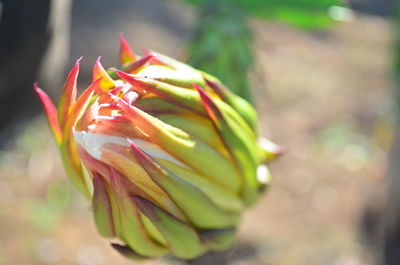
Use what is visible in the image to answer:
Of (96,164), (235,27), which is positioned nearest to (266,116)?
(235,27)

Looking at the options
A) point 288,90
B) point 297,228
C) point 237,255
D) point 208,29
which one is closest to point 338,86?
point 288,90

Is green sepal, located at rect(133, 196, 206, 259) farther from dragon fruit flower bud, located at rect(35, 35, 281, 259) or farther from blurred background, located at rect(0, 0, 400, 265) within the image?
blurred background, located at rect(0, 0, 400, 265)

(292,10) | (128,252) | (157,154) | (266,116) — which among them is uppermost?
(292,10)

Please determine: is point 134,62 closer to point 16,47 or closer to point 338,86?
point 16,47

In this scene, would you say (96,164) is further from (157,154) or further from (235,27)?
(235,27)

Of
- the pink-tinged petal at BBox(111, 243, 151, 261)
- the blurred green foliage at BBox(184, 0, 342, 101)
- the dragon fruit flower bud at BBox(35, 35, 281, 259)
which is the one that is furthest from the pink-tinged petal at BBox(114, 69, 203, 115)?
the blurred green foliage at BBox(184, 0, 342, 101)

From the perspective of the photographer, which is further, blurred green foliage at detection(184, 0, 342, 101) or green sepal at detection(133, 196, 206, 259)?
blurred green foliage at detection(184, 0, 342, 101)

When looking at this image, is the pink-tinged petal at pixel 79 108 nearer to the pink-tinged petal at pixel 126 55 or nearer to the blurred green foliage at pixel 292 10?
the pink-tinged petal at pixel 126 55
